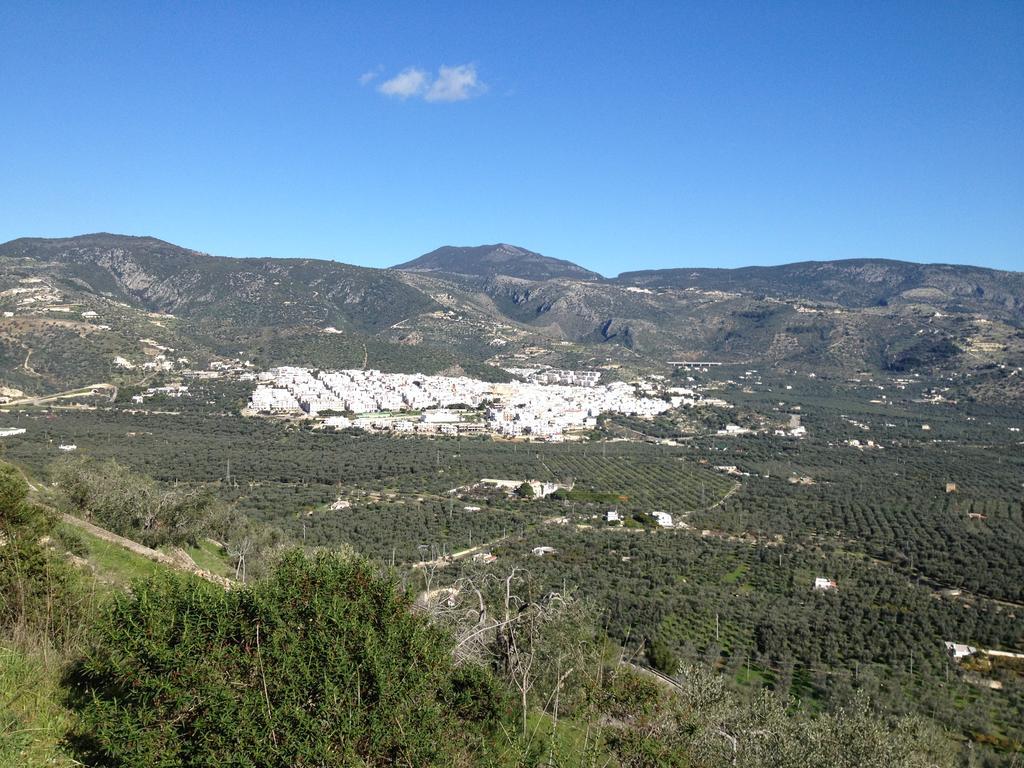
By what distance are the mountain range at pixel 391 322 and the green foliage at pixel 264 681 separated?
167 feet

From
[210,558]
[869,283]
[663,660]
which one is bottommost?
[663,660]

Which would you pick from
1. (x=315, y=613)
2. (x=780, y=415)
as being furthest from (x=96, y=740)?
(x=780, y=415)

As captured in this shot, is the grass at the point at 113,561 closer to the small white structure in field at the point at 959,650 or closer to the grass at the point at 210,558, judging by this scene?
the grass at the point at 210,558

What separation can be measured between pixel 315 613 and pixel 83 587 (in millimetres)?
2976

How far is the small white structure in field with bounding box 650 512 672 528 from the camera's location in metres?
29.4

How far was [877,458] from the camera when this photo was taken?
46531mm

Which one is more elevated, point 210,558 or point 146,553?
point 146,553

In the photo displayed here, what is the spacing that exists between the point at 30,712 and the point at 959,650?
20.5 meters

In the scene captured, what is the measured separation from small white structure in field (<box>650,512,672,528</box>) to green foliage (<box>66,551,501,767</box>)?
25.7 m

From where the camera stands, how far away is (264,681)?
409 cm

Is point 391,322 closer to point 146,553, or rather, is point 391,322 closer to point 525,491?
point 525,491

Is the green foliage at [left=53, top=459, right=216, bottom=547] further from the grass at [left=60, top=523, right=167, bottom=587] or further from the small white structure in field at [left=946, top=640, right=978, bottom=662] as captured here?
the small white structure in field at [left=946, top=640, right=978, bottom=662]

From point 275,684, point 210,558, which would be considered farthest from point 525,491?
point 275,684

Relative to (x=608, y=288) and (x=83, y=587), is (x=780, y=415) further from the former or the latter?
(x=608, y=288)
